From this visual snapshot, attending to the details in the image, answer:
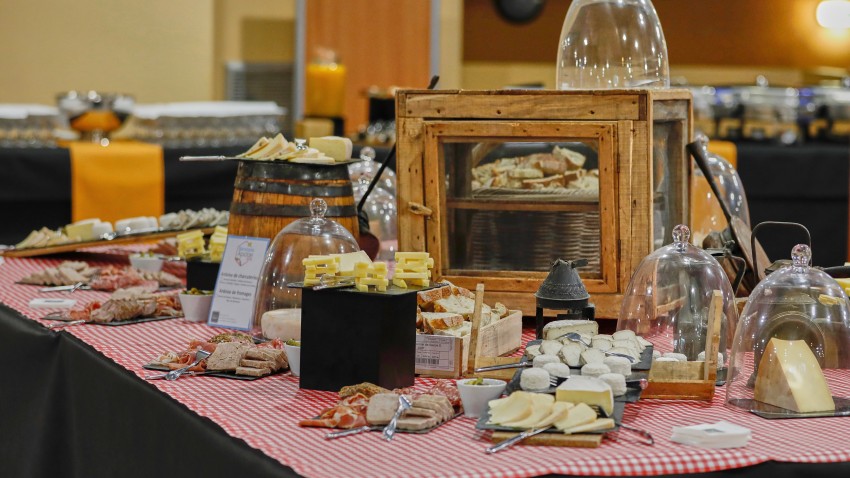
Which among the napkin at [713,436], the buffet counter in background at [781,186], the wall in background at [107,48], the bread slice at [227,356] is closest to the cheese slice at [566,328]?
the napkin at [713,436]

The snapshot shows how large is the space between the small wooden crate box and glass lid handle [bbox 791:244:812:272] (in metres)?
0.47

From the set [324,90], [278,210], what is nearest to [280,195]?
[278,210]

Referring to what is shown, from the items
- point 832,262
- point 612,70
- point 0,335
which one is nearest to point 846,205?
point 832,262

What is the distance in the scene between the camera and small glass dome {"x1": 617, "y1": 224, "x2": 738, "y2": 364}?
6.15ft

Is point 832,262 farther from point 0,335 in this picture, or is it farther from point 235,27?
point 235,27

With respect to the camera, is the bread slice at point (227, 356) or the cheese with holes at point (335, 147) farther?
Result: the cheese with holes at point (335, 147)

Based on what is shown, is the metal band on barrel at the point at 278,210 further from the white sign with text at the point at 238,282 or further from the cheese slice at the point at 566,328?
the cheese slice at the point at 566,328

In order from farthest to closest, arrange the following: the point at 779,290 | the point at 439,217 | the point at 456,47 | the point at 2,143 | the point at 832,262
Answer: the point at 456,47
the point at 832,262
the point at 2,143
the point at 439,217
the point at 779,290

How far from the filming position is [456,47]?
9031 mm

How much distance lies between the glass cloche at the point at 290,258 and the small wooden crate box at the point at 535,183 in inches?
11.2

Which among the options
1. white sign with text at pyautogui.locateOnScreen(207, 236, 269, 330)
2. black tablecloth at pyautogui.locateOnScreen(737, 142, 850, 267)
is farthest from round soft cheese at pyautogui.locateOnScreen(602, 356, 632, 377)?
black tablecloth at pyautogui.locateOnScreen(737, 142, 850, 267)

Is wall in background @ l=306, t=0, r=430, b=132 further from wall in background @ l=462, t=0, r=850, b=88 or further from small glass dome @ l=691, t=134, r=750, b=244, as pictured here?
small glass dome @ l=691, t=134, r=750, b=244

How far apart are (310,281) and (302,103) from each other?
21.5ft

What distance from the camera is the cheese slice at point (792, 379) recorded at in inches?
63.6
